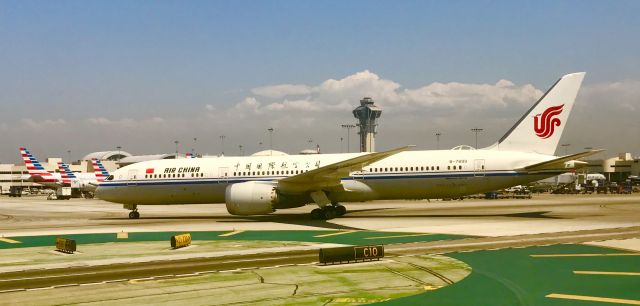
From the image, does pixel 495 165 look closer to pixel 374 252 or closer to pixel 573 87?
pixel 573 87

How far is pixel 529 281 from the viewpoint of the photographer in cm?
1357

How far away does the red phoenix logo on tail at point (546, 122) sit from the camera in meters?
34.3

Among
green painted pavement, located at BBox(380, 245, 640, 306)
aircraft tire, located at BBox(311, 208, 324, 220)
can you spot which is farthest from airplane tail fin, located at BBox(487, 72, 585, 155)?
green painted pavement, located at BBox(380, 245, 640, 306)

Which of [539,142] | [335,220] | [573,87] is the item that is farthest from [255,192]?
[573,87]

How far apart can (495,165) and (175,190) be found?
20.2 m

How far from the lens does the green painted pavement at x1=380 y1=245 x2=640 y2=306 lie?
11672 mm

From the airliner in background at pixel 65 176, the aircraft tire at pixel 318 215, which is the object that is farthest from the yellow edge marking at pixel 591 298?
the airliner in background at pixel 65 176

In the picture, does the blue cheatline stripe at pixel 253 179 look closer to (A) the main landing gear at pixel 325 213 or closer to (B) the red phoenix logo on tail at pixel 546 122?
(A) the main landing gear at pixel 325 213

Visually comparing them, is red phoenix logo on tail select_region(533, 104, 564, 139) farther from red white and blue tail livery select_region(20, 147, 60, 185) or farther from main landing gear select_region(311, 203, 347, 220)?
red white and blue tail livery select_region(20, 147, 60, 185)

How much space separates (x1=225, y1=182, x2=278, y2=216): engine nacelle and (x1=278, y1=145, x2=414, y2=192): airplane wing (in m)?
0.95

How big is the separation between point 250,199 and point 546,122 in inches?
730

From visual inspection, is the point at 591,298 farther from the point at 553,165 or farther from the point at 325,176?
the point at 553,165

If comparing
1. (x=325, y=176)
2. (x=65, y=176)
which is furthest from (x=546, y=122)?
(x=65, y=176)

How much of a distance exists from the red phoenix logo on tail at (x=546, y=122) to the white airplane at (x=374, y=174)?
6 cm
